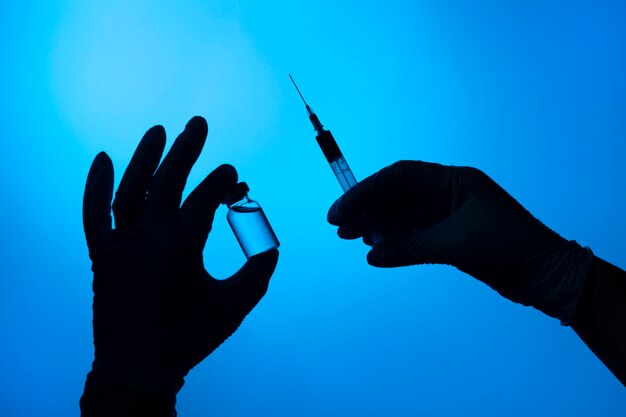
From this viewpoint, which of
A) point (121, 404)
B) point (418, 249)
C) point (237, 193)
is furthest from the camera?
point (237, 193)

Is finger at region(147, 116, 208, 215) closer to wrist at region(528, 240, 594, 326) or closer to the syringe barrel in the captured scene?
the syringe barrel

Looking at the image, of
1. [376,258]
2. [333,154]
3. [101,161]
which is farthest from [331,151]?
[101,161]

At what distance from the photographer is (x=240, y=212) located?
3.63ft

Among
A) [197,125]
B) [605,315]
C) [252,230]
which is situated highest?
[197,125]

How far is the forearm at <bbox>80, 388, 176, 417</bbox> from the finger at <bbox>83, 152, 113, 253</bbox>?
28 cm

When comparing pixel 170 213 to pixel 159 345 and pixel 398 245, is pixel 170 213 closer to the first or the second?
pixel 159 345

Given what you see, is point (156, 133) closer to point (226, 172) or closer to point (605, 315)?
point (226, 172)

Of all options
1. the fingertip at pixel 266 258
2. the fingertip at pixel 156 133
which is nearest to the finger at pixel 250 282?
the fingertip at pixel 266 258

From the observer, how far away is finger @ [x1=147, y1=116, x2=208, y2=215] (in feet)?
2.93

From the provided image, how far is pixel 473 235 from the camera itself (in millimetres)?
875

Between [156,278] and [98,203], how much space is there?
0.21 metres

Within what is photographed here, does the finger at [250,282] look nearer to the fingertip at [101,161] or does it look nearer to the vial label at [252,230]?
the vial label at [252,230]

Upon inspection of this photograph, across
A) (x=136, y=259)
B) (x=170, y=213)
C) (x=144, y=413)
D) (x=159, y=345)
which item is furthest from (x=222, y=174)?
(x=144, y=413)

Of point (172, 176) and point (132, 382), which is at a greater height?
point (172, 176)
